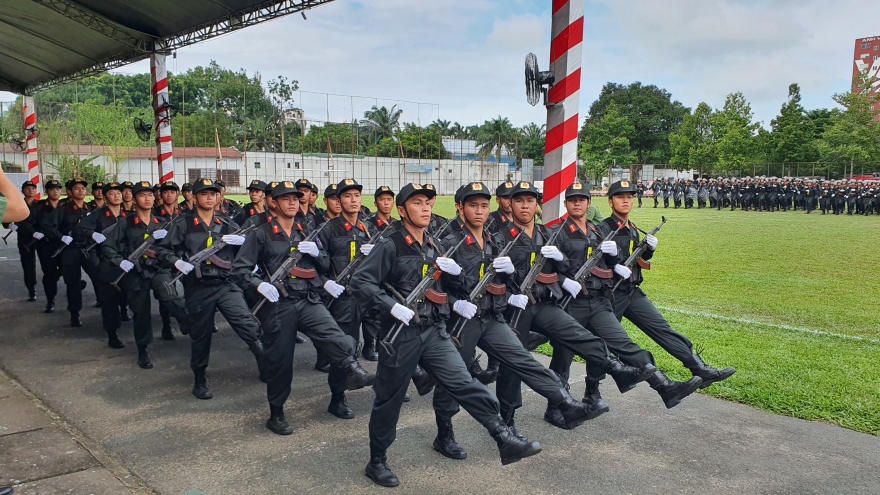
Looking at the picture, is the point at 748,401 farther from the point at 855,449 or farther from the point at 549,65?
the point at 549,65

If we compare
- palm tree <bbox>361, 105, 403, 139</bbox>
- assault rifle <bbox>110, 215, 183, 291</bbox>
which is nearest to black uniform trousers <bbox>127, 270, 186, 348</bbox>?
assault rifle <bbox>110, 215, 183, 291</bbox>

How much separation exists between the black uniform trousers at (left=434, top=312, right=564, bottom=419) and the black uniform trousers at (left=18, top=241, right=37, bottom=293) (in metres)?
8.86

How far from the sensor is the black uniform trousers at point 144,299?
719 cm

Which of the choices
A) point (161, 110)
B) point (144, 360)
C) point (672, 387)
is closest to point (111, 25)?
point (161, 110)

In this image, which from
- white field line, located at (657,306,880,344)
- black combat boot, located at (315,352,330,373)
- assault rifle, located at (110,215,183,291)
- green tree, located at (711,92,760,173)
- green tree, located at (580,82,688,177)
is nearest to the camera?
black combat boot, located at (315,352,330,373)

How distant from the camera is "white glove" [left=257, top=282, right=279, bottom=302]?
208 inches

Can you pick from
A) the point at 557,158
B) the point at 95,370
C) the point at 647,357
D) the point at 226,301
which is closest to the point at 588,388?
the point at 647,357

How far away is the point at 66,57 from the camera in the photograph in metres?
16.2

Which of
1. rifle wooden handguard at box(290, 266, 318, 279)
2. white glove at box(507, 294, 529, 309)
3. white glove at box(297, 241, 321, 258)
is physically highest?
white glove at box(297, 241, 321, 258)

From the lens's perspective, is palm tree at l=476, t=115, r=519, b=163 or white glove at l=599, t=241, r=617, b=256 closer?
white glove at l=599, t=241, r=617, b=256

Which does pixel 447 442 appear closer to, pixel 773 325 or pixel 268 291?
pixel 268 291

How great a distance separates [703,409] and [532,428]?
1665mm

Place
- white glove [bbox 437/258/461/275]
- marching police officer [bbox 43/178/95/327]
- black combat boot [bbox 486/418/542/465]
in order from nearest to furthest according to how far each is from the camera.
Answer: black combat boot [bbox 486/418/542/465], white glove [bbox 437/258/461/275], marching police officer [bbox 43/178/95/327]

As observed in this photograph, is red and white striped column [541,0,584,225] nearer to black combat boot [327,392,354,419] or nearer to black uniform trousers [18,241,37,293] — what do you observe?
black combat boot [327,392,354,419]
